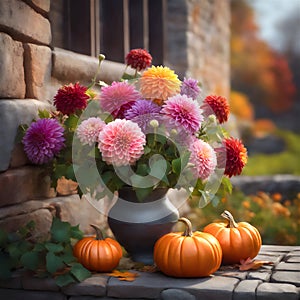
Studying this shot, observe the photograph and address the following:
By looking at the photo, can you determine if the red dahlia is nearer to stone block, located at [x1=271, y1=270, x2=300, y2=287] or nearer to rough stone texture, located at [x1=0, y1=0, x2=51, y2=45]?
stone block, located at [x1=271, y1=270, x2=300, y2=287]

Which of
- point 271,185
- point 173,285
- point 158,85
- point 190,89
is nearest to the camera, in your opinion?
point 173,285

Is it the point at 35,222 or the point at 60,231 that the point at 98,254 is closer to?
the point at 60,231

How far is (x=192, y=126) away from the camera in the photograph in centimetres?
250

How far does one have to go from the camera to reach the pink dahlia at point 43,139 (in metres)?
2.52

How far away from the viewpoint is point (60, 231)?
94.7 inches

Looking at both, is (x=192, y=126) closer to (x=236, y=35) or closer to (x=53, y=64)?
(x=53, y=64)

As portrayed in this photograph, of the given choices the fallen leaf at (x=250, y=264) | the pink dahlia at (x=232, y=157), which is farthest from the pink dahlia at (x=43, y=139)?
the fallen leaf at (x=250, y=264)

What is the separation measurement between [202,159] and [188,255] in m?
0.42

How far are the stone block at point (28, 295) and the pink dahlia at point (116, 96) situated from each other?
0.82 m

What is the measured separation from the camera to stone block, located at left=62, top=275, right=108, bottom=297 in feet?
7.45

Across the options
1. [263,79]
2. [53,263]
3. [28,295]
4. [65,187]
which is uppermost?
[263,79]

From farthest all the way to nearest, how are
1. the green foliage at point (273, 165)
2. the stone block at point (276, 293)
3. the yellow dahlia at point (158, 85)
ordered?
the green foliage at point (273, 165)
the yellow dahlia at point (158, 85)
the stone block at point (276, 293)

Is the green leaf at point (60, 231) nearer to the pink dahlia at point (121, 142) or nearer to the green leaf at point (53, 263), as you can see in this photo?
the green leaf at point (53, 263)

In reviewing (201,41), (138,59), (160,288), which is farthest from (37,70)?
(201,41)
